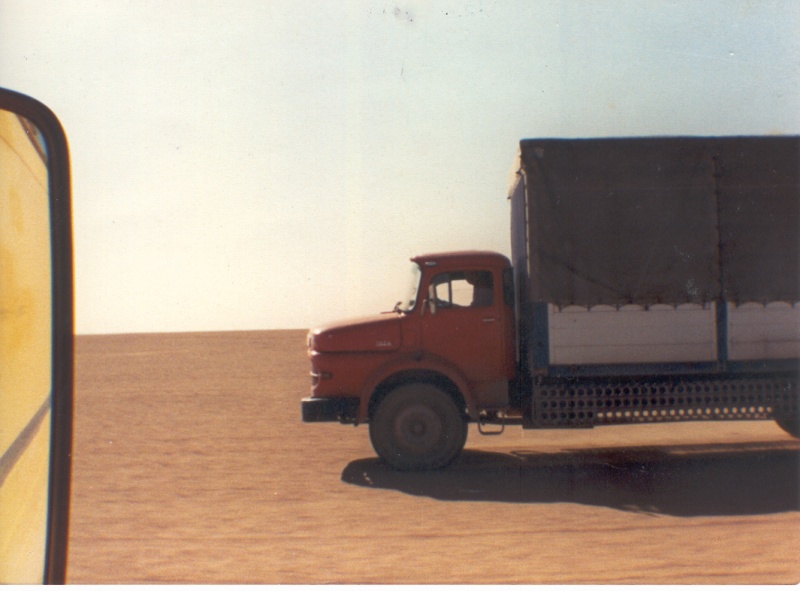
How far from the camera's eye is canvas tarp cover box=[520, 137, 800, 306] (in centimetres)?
957

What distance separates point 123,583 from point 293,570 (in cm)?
122

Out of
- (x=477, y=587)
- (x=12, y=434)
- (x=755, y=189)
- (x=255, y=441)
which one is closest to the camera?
(x=12, y=434)

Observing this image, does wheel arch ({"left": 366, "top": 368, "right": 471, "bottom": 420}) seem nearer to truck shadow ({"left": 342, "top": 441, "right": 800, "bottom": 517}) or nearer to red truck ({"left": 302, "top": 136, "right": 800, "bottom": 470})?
red truck ({"left": 302, "top": 136, "right": 800, "bottom": 470})

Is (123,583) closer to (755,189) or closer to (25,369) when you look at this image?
(25,369)

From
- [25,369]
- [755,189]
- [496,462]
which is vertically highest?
[755,189]

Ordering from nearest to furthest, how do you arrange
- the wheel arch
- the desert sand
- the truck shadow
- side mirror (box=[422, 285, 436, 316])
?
the desert sand → the truck shadow → the wheel arch → side mirror (box=[422, 285, 436, 316])

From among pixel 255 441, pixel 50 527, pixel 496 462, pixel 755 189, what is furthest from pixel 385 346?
pixel 50 527

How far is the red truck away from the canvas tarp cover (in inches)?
0.5

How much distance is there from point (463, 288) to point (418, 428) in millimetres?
1815

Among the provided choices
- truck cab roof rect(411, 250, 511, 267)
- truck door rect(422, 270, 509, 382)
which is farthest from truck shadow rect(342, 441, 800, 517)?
truck cab roof rect(411, 250, 511, 267)

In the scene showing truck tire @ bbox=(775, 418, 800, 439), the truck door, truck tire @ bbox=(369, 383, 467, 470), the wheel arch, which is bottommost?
truck tire @ bbox=(775, 418, 800, 439)

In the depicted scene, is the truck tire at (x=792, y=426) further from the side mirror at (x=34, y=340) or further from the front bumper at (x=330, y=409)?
the side mirror at (x=34, y=340)

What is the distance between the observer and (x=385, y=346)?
400 inches

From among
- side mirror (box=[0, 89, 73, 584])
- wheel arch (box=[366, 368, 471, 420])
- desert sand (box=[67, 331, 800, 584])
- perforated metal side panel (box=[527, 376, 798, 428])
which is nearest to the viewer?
Result: side mirror (box=[0, 89, 73, 584])
